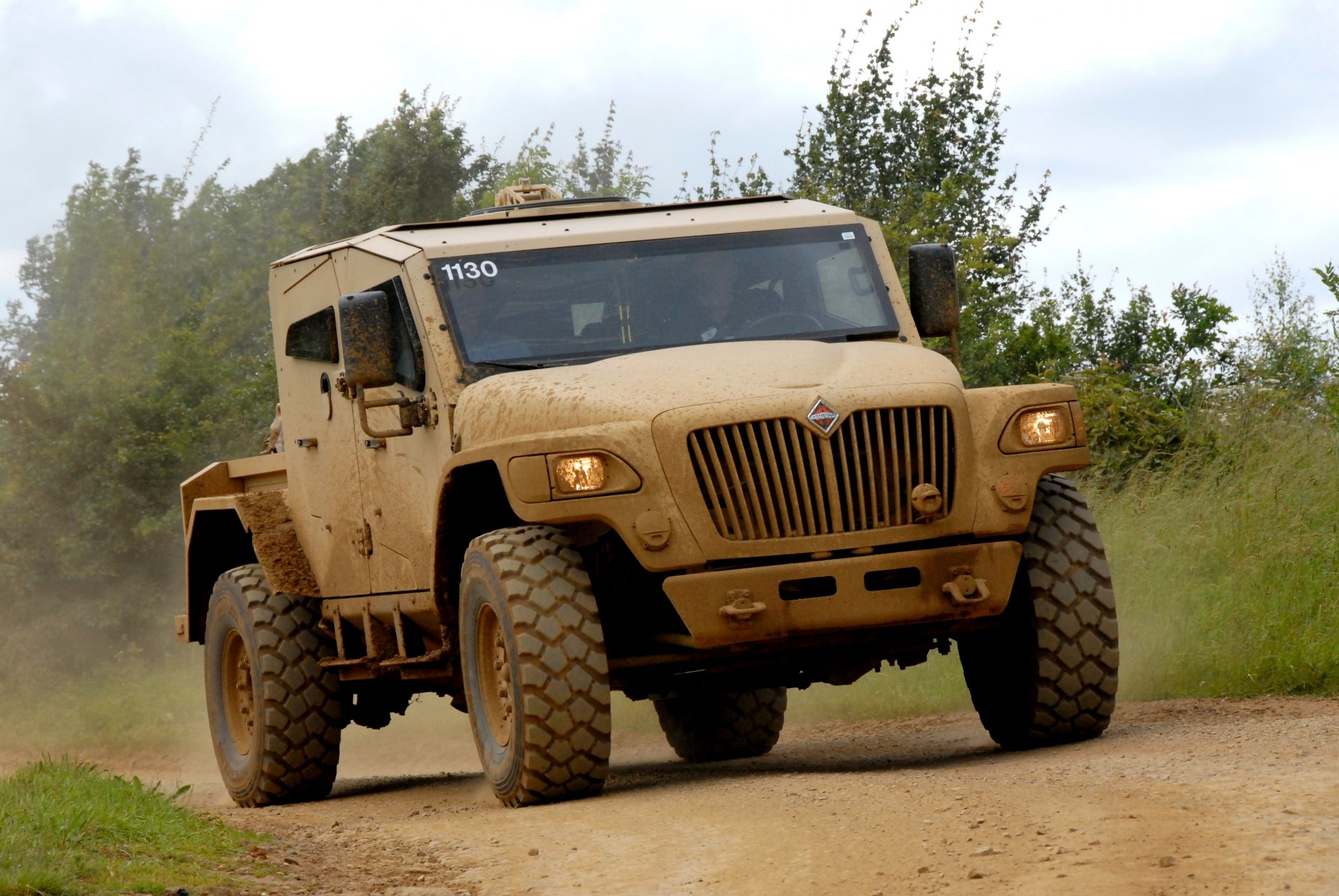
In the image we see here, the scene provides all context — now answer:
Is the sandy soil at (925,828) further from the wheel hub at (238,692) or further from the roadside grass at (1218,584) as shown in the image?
the wheel hub at (238,692)

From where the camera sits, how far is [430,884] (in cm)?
552

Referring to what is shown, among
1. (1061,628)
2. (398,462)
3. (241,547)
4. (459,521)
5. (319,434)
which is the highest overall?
(319,434)

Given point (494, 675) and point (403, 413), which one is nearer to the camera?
point (494, 675)

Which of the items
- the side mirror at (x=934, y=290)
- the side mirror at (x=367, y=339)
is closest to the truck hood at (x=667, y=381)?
the side mirror at (x=367, y=339)

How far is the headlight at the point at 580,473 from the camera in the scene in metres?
6.70

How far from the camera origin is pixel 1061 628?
720 centimetres

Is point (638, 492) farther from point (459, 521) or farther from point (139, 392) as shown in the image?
point (139, 392)

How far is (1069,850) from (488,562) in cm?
275

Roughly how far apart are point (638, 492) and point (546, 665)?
2.22ft

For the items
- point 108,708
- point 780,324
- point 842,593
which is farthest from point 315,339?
point 108,708

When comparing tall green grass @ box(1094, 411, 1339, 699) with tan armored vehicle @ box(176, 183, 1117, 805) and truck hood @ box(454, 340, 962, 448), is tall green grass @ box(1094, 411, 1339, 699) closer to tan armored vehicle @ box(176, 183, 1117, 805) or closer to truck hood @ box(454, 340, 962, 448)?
tan armored vehicle @ box(176, 183, 1117, 805)

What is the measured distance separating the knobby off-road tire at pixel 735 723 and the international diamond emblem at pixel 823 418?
4.12 meters

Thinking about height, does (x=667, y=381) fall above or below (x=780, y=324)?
below

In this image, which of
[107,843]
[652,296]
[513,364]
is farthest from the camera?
[652,296]
